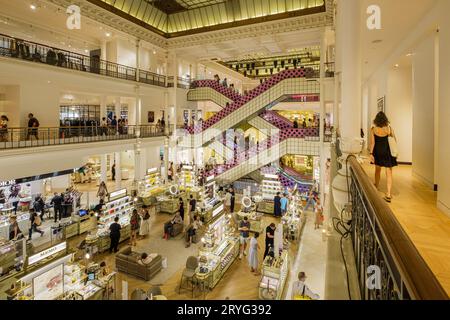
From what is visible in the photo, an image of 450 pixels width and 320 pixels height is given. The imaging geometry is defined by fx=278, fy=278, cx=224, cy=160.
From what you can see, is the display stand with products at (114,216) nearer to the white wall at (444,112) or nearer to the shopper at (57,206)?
the shopper at (57,206)

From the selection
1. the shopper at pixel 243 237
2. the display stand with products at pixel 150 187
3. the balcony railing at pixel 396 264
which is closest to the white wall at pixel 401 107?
the shopper at pixel 243 237

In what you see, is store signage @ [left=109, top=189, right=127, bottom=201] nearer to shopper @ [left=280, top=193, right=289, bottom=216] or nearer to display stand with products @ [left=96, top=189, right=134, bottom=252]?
display stand with products @ [left=96, top=189, right=134, bottom=252]

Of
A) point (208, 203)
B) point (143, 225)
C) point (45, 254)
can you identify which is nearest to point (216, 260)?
point (143, 225)

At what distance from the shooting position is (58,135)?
40.4ft

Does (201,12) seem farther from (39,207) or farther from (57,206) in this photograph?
(39,207)

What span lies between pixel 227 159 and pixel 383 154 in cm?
1286

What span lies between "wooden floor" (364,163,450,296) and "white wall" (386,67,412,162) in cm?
265

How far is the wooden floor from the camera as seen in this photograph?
286 cm

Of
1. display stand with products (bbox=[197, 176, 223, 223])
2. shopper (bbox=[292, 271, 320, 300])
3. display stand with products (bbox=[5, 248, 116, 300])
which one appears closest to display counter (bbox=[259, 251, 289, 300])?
shopper (bbox=[292, 271, 320, 300])

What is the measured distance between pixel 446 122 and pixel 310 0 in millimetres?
12573

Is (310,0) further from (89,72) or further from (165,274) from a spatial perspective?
(165,274)

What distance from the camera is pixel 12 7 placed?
11.9m

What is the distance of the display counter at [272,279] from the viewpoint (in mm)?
7367

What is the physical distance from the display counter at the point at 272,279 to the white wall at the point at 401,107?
5.09 m
